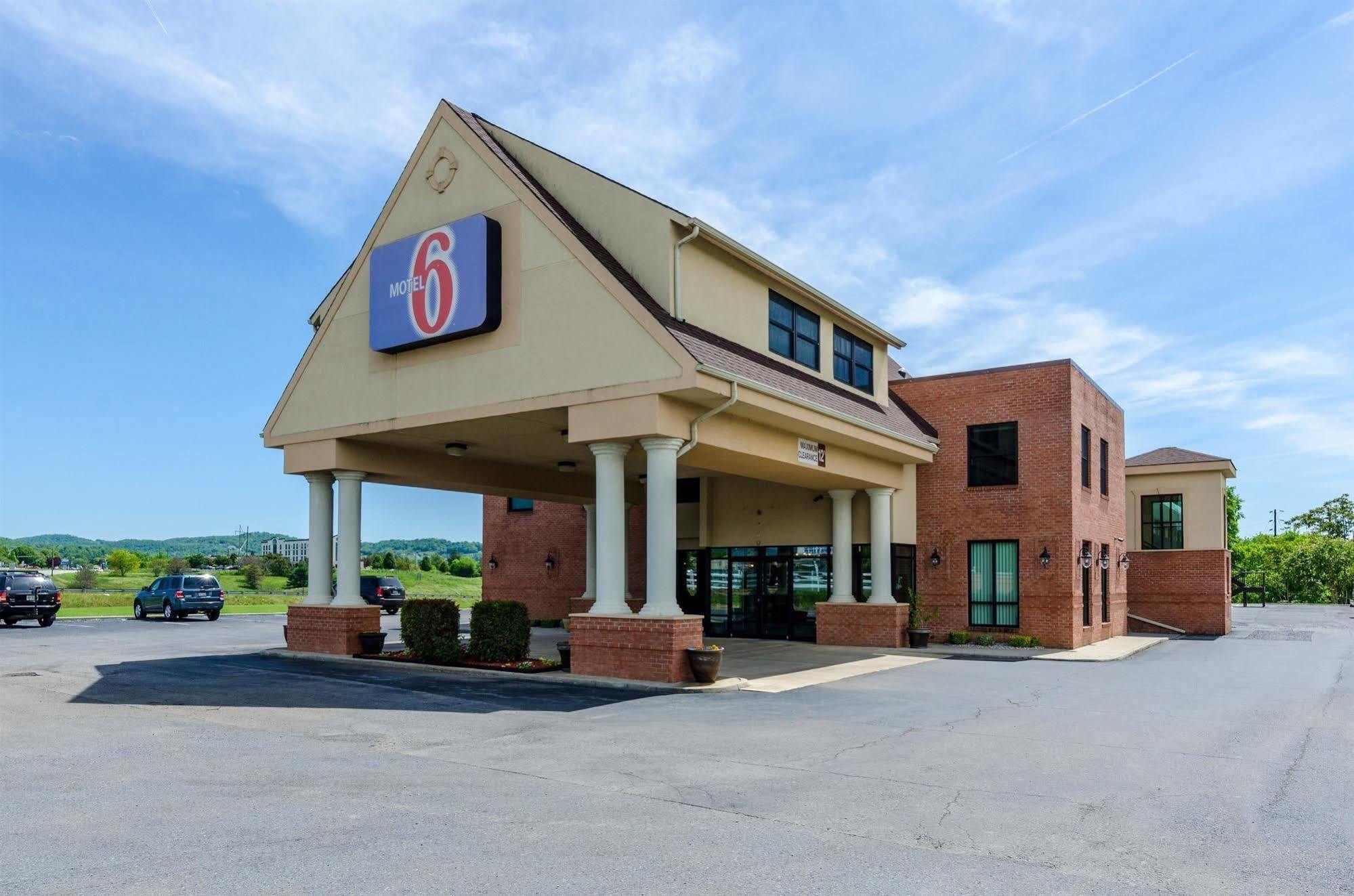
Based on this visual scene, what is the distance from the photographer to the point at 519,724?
12320mm

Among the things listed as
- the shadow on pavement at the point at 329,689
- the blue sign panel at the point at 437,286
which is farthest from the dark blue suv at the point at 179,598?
the blue sign panel at the point at 437,286

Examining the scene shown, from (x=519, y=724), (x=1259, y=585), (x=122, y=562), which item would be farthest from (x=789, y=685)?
(x=122, y=562)

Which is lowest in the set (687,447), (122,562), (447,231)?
(122,562)

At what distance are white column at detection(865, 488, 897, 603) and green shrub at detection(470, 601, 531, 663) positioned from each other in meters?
9.44

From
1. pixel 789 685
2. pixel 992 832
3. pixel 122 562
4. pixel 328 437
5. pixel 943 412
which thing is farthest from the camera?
pixel 122 562

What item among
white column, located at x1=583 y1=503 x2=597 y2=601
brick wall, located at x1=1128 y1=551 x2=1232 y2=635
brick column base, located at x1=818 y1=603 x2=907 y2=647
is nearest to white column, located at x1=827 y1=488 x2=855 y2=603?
brick column base, located at x1=818 y1=603 x2=907 y2=647

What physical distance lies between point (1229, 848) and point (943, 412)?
20.5m

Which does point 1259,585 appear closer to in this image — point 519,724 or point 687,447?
point 687,447

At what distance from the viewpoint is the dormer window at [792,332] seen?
A: 21.3m

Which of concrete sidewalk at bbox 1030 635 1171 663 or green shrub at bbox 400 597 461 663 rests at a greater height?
green shrub at bbox 400 597 461 663

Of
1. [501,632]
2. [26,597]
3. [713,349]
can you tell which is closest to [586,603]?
[501,632]

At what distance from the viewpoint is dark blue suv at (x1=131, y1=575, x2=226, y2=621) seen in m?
A: 38.9

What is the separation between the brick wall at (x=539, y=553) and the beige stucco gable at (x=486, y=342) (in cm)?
1260

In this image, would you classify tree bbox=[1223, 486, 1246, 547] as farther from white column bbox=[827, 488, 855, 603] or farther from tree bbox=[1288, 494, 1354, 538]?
white column bbox=[827, 488, 855, 603]
